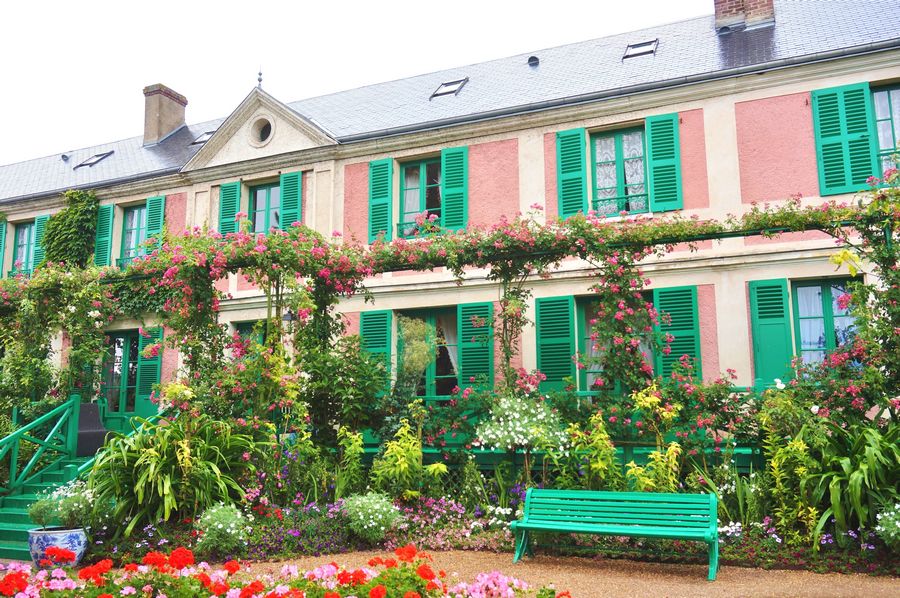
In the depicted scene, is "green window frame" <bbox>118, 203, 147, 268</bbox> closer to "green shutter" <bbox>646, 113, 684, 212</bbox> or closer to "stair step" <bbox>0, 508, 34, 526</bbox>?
"stair step" <bbox>0, 508, 34, 526</bbox>

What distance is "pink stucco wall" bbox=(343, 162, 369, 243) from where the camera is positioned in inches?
473

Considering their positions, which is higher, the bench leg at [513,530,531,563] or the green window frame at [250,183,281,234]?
the green window frame at [250,183,281,234]

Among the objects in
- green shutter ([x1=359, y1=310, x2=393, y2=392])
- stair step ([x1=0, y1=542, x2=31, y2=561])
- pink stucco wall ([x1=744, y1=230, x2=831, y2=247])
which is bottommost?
stair step ([x1=0, y1=542, x2=31, y2=561])

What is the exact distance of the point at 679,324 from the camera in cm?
984

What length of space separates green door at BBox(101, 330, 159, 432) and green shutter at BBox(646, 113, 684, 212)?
9.04 meters

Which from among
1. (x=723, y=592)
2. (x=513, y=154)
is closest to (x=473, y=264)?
(x=513, y=154)

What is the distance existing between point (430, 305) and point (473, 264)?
324cm

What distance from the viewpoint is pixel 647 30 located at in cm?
1307

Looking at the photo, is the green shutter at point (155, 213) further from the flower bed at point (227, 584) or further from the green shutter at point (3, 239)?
the flower bed at point (227, 584)

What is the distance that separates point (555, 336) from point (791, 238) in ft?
11.0

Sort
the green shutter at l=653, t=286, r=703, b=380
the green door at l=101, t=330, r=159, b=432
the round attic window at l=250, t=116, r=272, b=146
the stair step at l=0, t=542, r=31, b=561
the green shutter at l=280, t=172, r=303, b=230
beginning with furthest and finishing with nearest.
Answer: the green door at l=101, t=330, r=159, b=432 < the round attic window at l=250, t=116, r=272, b=146 < the green shutter at l=280, t=172, r=303, b=230 < the green shutter at l=653, t=286, r=703, b=380 < the stair step at l=0, t=542, r=31, b=561

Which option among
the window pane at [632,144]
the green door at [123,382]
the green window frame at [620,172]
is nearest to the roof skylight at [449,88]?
the green window frame at [620,172]

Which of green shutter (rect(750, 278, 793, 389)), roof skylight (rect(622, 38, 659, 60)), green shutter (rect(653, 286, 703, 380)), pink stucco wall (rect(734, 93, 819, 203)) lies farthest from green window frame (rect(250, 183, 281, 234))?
green shutter (rect(750, 278, 793, 389))

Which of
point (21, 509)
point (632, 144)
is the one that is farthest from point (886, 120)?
point (21, 509)
